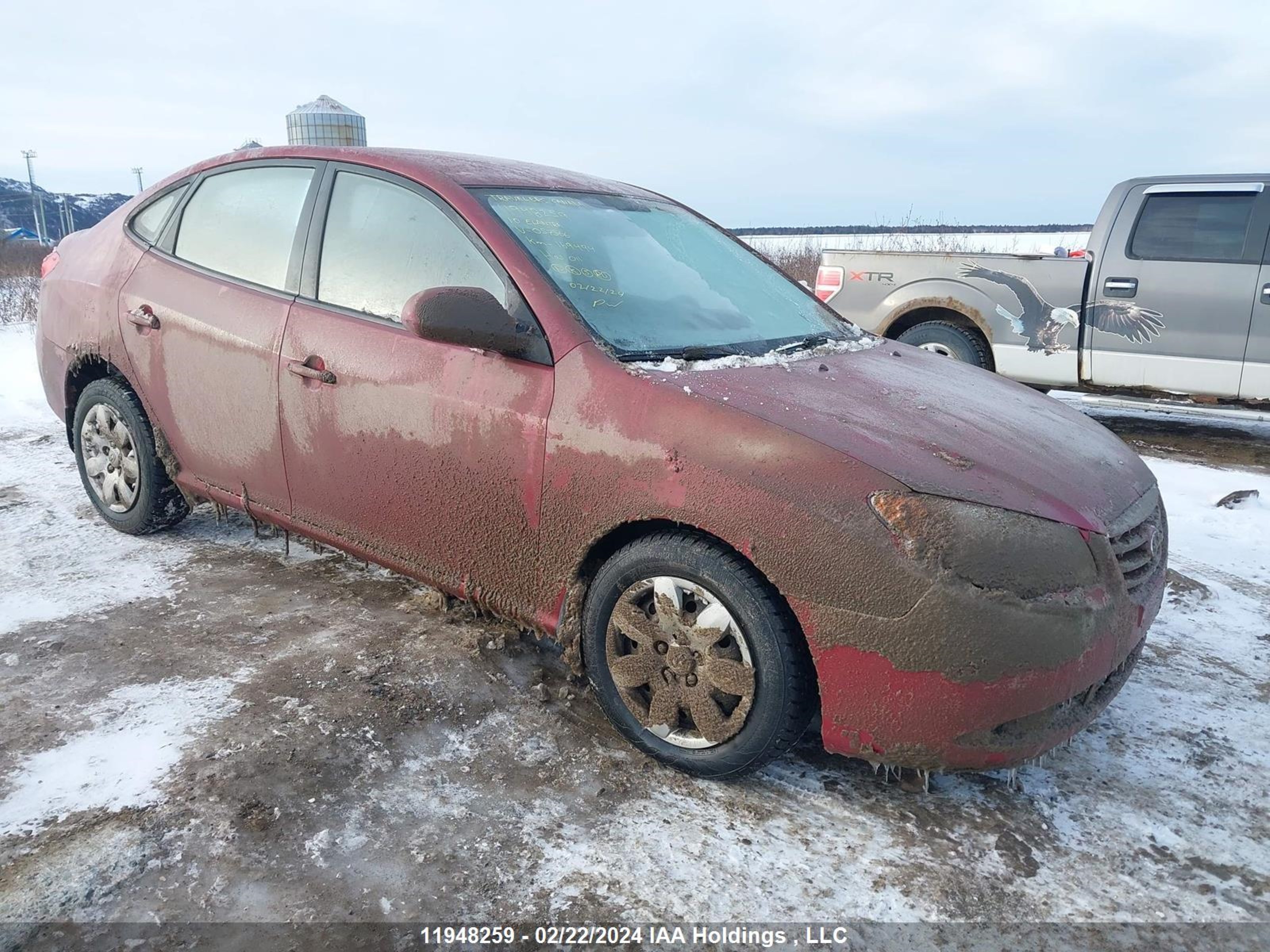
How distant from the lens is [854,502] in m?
2.11

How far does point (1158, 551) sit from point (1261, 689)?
959 millimetres

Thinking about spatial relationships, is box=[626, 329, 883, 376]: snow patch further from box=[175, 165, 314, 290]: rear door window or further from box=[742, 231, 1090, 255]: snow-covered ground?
box=[742, 231, 1090, 255]: snow-covered ground

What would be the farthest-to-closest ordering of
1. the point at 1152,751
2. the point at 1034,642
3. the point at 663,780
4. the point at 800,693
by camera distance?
the point at 1152,751 < the point at 663,780 < the point at 800,693 < the point at 1034,642

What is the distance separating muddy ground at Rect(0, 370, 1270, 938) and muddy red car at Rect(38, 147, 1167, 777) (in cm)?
25

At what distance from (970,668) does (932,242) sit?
17.9m

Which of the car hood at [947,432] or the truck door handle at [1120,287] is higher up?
the truck door handle at [1120,287]

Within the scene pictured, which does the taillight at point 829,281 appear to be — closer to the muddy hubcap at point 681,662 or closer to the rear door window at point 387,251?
the rear door window at point 387,251

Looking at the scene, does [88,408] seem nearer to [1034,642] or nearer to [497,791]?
[497,791]

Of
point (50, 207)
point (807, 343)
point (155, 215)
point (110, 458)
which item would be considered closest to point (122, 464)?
point (110, 458)

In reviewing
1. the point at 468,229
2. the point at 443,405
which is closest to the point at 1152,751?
the point at 443,405

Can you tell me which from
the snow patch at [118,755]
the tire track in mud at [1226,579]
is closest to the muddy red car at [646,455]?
the snow patch at [118,755]

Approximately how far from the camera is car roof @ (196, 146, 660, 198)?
3.01 metres

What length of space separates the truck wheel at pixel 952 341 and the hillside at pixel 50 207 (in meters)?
102

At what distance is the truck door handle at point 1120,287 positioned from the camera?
6805mm
